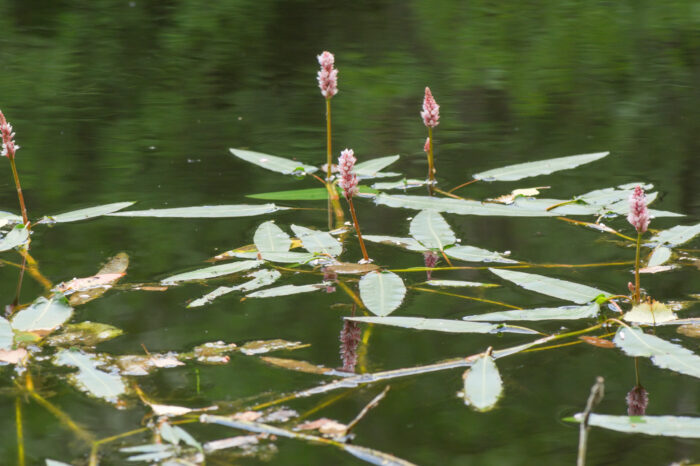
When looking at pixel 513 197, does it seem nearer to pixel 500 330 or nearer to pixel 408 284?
pixel 408 284

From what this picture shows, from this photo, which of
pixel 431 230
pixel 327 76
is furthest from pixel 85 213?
pixel 431 230

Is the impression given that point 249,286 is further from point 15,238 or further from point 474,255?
point 15,238

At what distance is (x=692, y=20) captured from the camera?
3.67 m

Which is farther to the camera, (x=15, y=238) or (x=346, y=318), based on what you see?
(x=15, y=238)

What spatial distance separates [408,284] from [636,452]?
0.50 metres

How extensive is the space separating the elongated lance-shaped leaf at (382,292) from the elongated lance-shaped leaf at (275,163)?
629 mm

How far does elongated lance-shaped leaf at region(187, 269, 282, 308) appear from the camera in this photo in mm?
1254

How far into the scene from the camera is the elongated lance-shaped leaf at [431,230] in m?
1.41

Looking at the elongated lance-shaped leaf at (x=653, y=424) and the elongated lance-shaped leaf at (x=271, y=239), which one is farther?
the elongated lance-shaped leaf at (x=271, y=239)

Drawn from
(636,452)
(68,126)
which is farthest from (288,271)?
(68,126)

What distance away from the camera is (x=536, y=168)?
1767 mm

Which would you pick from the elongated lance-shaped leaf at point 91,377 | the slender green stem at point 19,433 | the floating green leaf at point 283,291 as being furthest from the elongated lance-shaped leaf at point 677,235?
the slender green stem at point 19,433

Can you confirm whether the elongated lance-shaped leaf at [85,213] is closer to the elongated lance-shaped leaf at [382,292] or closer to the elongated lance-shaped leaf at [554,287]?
the elongated lance-shaped leaf at [382,292]

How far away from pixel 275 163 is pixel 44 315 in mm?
805
